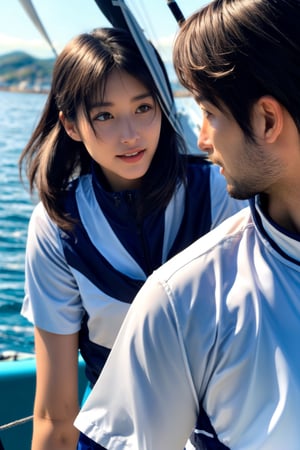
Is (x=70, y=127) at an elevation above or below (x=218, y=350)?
above

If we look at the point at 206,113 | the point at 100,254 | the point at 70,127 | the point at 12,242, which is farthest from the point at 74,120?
the point at 12,242

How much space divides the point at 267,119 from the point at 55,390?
0.86 metres

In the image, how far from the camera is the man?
911 millimetres

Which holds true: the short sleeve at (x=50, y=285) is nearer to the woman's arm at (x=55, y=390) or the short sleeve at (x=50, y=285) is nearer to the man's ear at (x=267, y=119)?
the woman's arm at (x=55, y=390)

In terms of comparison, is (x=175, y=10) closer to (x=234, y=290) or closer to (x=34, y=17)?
(x=34, y=17)

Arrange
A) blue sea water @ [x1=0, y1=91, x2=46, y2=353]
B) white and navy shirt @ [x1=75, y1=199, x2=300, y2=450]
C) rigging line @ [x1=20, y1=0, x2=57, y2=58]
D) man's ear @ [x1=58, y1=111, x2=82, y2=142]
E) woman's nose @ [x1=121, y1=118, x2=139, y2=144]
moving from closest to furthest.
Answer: white and navy shirt @ [x1=75, y1=199, x2=300, y2=450] → woman's nose @ [x1=121, y1=118, x2=139, y2=144] → man's ear @ [x1=58, y1=111, x2=82, y2=142] → rigging line @ [x1=20, y1=0, x2=57, y2=58] → blue sea water @ [x1=0, y1=91, x2=46, y2=353]

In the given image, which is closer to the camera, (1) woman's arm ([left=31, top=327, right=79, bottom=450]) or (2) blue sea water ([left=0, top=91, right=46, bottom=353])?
(1) woman's arm ([left=31, top=327, right=79, bottom=450])

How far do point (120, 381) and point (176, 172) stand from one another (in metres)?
0.65

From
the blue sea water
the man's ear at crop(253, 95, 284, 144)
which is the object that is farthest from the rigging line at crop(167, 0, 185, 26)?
the man's ear at crop(253, 95, 284, 144)

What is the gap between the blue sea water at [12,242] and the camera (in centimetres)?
443

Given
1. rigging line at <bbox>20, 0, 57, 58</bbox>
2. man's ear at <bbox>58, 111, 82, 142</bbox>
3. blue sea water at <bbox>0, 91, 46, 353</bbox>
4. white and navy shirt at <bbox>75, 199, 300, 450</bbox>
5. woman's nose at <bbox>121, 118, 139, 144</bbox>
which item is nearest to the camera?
white and navy shirt at <bbox>75, 199, 300, 450</bbox>

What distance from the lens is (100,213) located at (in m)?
1.52

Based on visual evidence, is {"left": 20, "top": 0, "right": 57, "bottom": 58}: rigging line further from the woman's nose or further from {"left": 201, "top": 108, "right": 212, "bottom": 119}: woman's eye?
{"left": 201, "top": 108, "right": 212, "bottom": 119}: woman's eye

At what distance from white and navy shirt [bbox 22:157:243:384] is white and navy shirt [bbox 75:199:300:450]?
A: 1.49 feet
